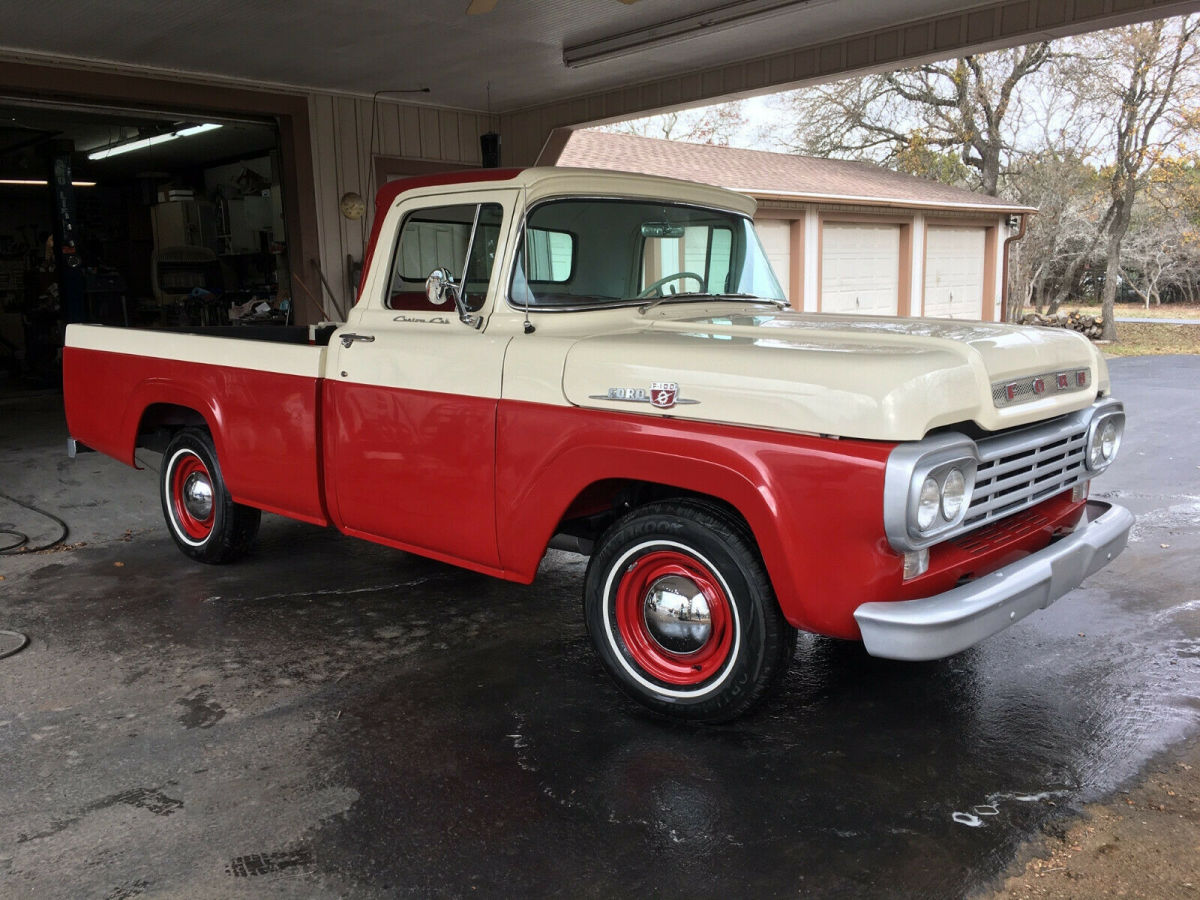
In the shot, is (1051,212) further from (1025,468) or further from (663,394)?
(663,394)

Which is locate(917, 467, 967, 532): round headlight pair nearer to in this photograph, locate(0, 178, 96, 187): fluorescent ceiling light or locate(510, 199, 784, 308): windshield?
locate(510, 199, 784, 308): windshield

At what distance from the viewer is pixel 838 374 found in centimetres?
307

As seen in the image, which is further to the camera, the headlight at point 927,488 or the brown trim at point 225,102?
the brown trim at point 225,102

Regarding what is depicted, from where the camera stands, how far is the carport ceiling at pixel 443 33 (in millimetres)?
7191

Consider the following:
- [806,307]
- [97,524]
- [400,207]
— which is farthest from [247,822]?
Answer: [806,307]

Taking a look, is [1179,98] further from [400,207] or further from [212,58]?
[400,207]

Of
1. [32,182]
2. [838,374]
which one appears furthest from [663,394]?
[32,182]

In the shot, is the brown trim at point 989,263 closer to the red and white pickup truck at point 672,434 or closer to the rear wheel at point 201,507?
the red and white pickup truck at point 672,434

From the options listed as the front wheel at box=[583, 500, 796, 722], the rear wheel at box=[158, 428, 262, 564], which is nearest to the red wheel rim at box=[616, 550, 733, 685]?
the front wheel at box=[583, 500, 796, 722]

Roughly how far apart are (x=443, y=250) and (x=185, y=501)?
271 centimetres

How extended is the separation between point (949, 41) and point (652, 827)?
6.90 meters

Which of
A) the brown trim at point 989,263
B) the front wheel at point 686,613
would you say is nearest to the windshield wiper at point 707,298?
the front wheel at point 686,613

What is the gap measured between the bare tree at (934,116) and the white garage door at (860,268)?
32.2ft

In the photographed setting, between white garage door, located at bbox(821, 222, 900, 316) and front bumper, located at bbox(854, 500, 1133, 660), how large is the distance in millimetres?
14502
